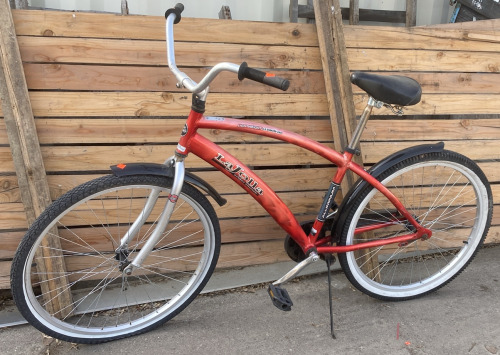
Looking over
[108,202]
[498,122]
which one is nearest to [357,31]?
[498,122]

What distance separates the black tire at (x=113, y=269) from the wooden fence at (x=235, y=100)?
0.73ft

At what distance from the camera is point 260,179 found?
203cm

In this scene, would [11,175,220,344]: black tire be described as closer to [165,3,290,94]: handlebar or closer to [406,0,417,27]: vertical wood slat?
[165,3,290,94]: handlebar

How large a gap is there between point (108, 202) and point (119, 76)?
0.75 meters

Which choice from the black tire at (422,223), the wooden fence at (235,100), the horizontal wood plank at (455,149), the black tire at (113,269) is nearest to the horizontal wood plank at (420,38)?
the wooden fence at (235,100)

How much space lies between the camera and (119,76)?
227 cm

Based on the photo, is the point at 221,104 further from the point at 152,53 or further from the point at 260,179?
the point at 260,179

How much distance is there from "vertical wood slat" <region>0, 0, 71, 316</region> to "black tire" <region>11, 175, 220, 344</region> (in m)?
0.12

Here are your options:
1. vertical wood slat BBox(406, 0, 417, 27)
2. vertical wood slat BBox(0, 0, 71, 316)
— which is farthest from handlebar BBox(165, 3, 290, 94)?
vertical wood slat BBox(406, 0, 417, 27)

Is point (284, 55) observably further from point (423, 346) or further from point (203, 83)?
point (423, 346)

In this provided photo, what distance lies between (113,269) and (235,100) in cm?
128

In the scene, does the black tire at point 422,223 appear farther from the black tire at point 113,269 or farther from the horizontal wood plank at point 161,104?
the black tire at point 113,269

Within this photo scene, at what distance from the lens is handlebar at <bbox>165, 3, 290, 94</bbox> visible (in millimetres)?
1505

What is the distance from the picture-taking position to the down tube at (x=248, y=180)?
1.92 meters
